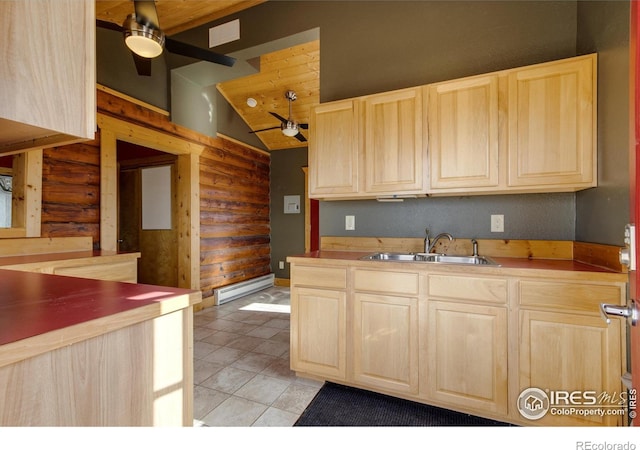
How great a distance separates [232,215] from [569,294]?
4.32 meters

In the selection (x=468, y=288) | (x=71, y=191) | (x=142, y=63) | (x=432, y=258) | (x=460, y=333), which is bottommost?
(x=460, y=333)

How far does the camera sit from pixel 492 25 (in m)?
2.23

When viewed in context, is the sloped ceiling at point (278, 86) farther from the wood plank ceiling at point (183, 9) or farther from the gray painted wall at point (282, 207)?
the wood plank ceiling at point (183, 9)

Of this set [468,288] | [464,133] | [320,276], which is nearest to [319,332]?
[320,276]

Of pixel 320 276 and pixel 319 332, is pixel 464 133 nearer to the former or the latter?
pixel 320 276

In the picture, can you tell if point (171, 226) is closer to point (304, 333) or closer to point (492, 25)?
point (304, 333)

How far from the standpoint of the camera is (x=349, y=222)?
8.95 feet

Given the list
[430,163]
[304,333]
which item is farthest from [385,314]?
[430,163]

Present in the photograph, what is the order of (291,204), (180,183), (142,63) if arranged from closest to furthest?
(142,63), (180,183), (291,204)

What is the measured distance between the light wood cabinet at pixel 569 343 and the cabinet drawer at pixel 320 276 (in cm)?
104

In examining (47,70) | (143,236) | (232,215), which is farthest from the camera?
(232,215)

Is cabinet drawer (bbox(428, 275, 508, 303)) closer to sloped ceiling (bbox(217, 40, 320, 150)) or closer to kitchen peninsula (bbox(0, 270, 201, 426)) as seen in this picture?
kitchen peninsula (bbox(0, 270, 201, 426))

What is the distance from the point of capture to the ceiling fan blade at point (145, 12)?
6.31ft

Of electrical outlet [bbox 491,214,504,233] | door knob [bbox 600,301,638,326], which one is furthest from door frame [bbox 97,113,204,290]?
Answer: door knob [bbox 600,301,638,326]
